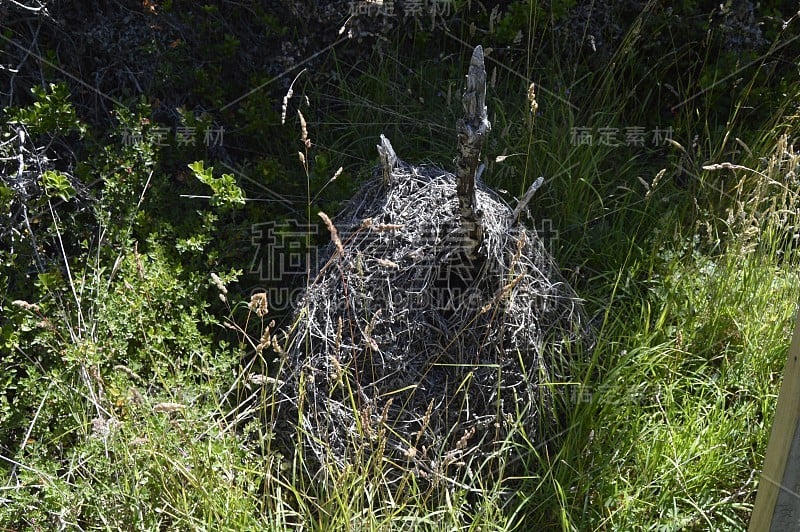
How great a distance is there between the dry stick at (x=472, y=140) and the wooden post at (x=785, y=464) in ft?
3.11

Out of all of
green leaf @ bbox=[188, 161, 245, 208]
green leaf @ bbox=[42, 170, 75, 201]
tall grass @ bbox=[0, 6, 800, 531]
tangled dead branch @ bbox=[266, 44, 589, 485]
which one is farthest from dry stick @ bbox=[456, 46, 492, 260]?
green leaf @ bbox=[42, 170, 75, 201]

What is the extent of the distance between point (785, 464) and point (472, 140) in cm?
115

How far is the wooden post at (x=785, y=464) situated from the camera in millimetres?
1807

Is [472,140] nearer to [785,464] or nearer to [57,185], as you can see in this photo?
[785,464]

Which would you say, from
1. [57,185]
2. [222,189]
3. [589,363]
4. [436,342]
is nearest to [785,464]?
[589,363]

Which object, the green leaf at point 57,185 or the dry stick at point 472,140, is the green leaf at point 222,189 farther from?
the dry stick at point 472,140

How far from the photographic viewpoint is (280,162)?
11.4 feet

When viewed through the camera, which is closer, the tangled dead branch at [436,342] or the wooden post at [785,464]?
the wooden post at [785,464]

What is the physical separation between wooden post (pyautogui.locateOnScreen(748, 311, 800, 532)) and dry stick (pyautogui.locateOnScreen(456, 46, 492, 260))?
95cm

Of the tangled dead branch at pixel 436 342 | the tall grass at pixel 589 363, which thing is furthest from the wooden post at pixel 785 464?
the tangled dead branch at pixel 436 342

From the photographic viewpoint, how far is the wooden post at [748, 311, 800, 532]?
71.1 inches

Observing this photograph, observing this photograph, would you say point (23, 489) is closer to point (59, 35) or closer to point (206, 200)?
point (206, 200)

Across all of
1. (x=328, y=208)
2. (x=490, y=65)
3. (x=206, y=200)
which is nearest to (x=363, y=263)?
(x=328, y=208)

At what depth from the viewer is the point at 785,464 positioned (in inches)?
72.5
